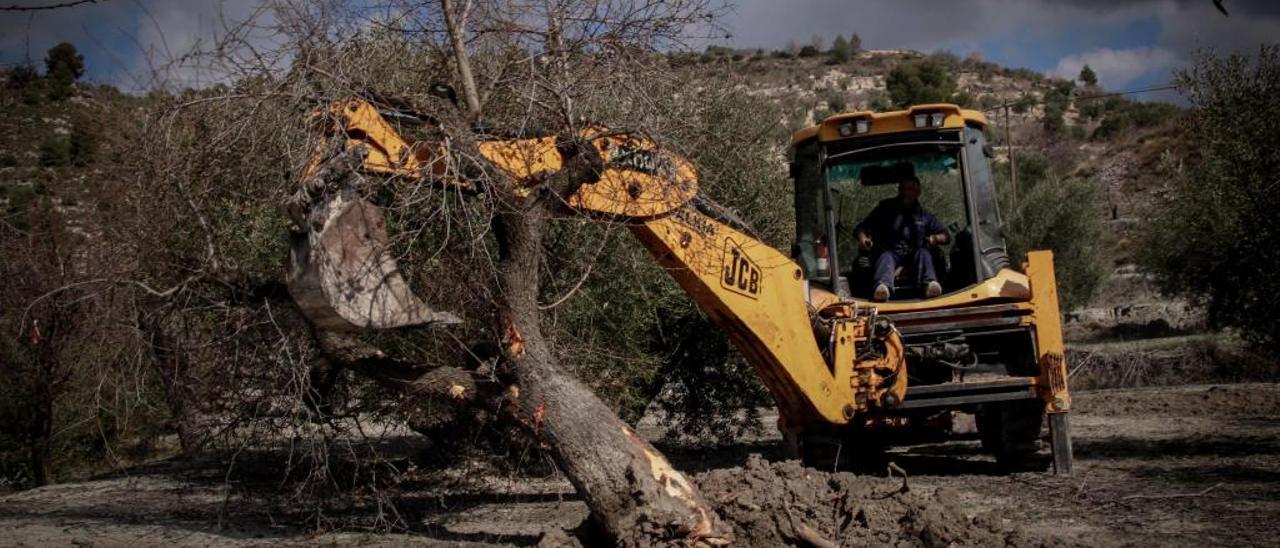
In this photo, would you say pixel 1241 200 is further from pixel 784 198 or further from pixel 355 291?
pixel 355 291

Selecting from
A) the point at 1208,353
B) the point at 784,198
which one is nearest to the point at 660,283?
the point at 784,198

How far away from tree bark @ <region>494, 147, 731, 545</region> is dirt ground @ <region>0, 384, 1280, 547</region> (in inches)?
13.8

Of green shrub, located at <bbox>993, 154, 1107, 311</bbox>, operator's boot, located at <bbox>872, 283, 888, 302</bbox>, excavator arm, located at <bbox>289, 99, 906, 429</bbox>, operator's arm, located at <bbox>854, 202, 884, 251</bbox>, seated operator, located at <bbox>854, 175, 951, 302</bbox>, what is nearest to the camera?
excavator arm, located at <bbox>289, 99, 906, 429</bbox>

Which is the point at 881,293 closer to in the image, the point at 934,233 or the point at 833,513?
the point at 934,233

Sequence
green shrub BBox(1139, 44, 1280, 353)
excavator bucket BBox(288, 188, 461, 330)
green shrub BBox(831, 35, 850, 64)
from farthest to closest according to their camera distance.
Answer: green shrub BBox(831, 35, 850, 64) < green shrub BBox(1139, 44, 1280, 353) < excavator bucket BBox(288, 188, 461, 330)

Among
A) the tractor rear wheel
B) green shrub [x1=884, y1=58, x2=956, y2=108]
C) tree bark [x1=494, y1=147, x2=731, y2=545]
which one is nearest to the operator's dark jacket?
the tractor rear wheel

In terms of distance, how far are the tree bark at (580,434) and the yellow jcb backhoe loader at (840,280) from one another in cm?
36

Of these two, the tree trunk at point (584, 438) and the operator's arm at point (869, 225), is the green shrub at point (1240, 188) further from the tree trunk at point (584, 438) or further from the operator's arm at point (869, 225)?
the tree trunk at point (584, 438)

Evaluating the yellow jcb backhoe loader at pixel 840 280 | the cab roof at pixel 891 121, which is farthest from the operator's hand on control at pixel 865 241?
the cab roof at pixel 891 121

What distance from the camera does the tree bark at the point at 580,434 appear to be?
6.34 meters

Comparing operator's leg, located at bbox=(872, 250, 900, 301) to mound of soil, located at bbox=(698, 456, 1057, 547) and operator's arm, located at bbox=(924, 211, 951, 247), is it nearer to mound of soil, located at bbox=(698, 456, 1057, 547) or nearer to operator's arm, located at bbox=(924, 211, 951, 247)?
operator's arm, located at bbox=(924, 211, 951, 247)

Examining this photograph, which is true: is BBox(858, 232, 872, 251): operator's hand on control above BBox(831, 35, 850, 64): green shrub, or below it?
below

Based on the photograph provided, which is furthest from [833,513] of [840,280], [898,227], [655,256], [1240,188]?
[1240,188]

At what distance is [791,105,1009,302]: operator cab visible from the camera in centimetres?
926
